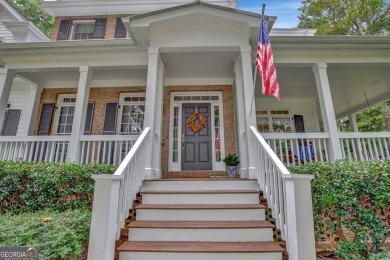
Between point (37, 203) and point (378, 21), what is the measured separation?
57.5ft

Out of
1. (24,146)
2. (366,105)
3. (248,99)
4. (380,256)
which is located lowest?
(380,256)

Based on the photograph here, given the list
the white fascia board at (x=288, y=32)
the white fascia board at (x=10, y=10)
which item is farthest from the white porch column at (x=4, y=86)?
the white fascia board at (x=288, y=32)

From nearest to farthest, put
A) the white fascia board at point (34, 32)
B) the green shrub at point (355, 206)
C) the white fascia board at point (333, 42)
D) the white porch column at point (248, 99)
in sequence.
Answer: the green shrub at point (355, 206) → the white porch column at point (248, 99) → the white fascia board at point (333, 42) → the white fascia board at point (34, 32)

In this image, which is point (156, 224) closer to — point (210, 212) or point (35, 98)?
point (210, 212)

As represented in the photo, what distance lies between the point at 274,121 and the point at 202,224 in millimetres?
6064

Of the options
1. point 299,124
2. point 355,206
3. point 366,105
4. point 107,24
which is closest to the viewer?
point 355,206

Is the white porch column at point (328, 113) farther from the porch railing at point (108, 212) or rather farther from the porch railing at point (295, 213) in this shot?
the porch railing at point (108, 212)

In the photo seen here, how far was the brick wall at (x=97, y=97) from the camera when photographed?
22.0 ft

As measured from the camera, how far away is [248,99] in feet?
14.8

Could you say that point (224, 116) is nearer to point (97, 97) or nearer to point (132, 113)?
point (132, 113)

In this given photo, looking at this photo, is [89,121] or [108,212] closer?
[108,212]

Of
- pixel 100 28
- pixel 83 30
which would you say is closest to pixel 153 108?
pixel 100 28

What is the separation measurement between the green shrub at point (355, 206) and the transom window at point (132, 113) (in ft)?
17.2

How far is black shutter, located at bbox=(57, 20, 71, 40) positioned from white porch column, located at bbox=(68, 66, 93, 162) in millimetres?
3981
